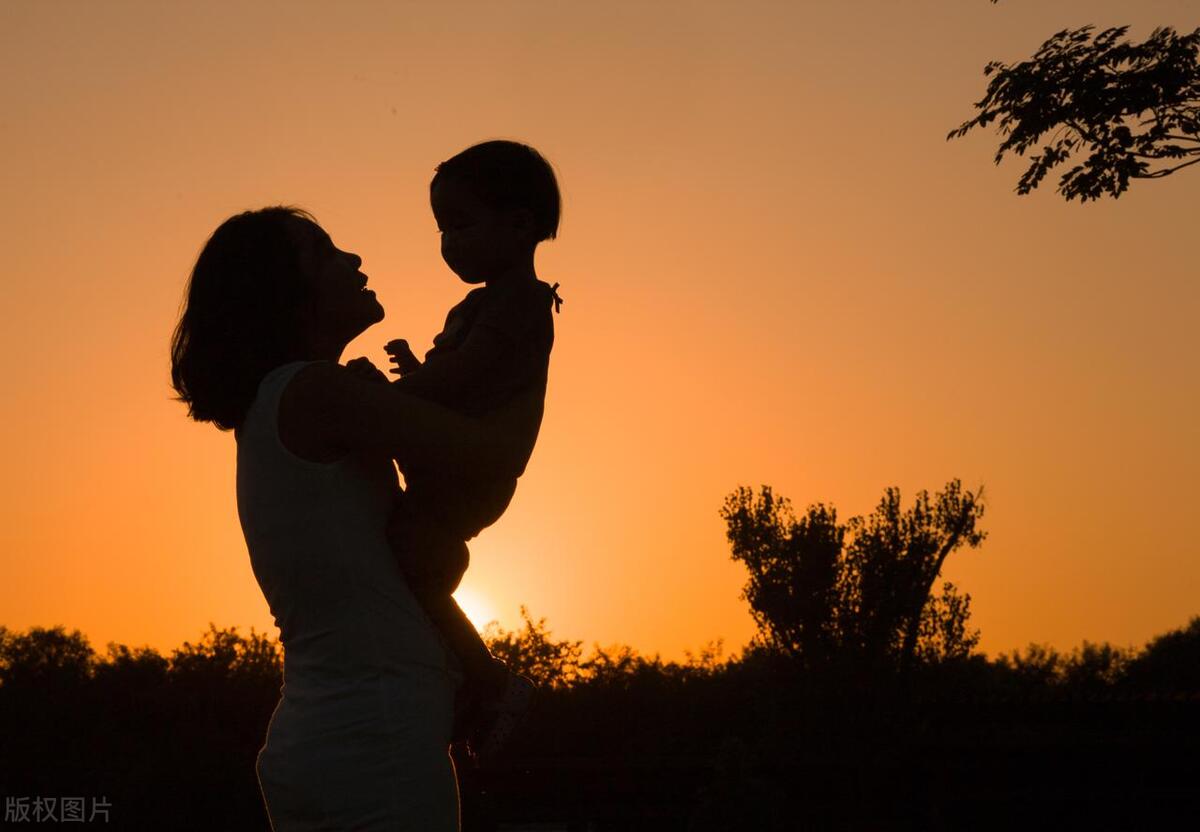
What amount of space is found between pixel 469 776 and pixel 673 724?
57.9ft

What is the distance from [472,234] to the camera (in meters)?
3.36

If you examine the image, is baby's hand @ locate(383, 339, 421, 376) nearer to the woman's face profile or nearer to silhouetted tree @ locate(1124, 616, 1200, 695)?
the woman's face profile

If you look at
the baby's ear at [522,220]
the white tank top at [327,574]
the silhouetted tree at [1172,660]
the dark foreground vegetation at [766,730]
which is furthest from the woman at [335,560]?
the silhouetted tree at [1172,660]

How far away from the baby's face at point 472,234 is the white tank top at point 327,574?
0.86 m

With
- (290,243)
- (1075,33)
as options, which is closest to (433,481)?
(290,243)

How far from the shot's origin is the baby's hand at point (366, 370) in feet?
8.84

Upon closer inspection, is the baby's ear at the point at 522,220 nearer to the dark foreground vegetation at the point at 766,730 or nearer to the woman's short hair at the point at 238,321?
the woman's short hair at the point at 238,321

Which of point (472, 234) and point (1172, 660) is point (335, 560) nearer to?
point (472, 234)

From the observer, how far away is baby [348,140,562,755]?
2584mm

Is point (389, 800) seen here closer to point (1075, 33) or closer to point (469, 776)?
point (1075, 33)

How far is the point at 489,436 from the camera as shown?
8.39 ft

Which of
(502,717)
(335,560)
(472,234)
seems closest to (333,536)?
(335,560)

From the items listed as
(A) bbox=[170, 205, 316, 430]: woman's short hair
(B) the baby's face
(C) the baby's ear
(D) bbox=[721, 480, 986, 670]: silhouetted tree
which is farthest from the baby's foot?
(D) bbox=[721, 480, 986, 670]: silhouetted tree

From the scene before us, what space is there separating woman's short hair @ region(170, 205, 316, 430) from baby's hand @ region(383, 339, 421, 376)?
701 millimetres
